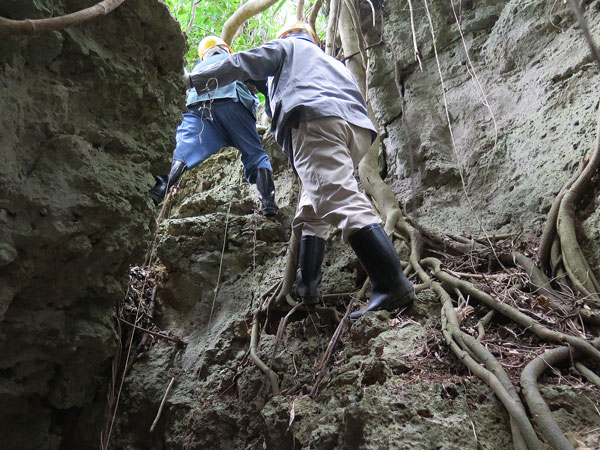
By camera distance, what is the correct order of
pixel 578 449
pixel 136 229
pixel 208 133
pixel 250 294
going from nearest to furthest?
pixel 578 449 → pixel 136 229 → pixel 250 294 → pixel 208 133

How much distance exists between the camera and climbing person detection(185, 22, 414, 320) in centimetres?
192

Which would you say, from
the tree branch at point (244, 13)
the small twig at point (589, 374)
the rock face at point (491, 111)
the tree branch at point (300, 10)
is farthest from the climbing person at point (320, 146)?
the tree branch at point (244, 13)

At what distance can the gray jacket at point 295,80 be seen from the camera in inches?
85.5

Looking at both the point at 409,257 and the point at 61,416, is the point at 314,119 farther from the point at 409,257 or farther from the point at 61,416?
the point at 61,416

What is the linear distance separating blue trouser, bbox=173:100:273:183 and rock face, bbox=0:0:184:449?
1.21 meters

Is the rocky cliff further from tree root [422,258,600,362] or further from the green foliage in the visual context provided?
the green foliage

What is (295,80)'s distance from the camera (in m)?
2.26

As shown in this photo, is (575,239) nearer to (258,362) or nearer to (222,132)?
(258,362)

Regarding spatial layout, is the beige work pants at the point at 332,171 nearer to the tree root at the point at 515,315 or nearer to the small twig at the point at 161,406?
the tree root at the point at 515,315

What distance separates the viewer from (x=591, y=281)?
1.78 metres

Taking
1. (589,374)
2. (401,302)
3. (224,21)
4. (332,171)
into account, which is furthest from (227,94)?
(589,374)

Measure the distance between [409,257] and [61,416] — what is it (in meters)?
1.92

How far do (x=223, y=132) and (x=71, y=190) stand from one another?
191 centimetres

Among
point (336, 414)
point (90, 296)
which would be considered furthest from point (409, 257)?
point (90, 296)
